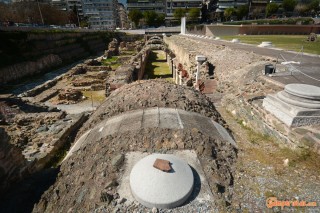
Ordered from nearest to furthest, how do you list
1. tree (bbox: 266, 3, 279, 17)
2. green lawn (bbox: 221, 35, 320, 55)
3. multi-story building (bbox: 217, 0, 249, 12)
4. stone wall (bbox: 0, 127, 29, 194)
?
Result: stone wall (bbox: 0, 127, 29, 194)
green lawn (bbox: 221, 35, 320, 55)
tree (bbox: 266, 3, 279, 17)
multi-story building (bbox: 217, 0, 249, 12)

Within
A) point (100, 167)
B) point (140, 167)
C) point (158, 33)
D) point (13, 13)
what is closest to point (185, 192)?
point (140, 167)

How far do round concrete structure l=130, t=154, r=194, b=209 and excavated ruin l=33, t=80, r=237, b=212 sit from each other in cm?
18

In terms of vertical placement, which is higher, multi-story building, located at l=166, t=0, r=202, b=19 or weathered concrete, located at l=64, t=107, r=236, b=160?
multi-story building, located at l=166, t=0, r=202, b=19

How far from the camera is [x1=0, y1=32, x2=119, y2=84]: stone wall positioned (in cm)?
1906

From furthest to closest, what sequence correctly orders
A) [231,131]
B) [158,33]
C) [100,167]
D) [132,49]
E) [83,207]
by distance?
[158,33]
[132,49]
[231,131]
[100,167]
[83,207]

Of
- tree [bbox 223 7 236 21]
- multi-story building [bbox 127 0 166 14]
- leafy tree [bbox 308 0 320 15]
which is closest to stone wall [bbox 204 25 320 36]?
tree [bbox 223 7 236 21]

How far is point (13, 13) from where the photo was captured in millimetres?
45844

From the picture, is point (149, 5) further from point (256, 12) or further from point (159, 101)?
point (159, 101)

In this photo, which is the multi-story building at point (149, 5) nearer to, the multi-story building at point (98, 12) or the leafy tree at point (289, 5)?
the multi-story building at point (98, 12)

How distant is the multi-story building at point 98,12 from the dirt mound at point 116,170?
92.7 m

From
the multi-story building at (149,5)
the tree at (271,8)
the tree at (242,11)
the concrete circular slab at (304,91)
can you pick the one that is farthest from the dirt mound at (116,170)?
the multi-story building at (149,5)

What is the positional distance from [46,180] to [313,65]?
40.9ft

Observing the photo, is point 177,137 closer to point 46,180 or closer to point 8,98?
point 46,180

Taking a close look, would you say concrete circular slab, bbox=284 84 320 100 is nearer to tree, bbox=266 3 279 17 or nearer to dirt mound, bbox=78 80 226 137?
dirt mound, bbox=78 80 226 137
